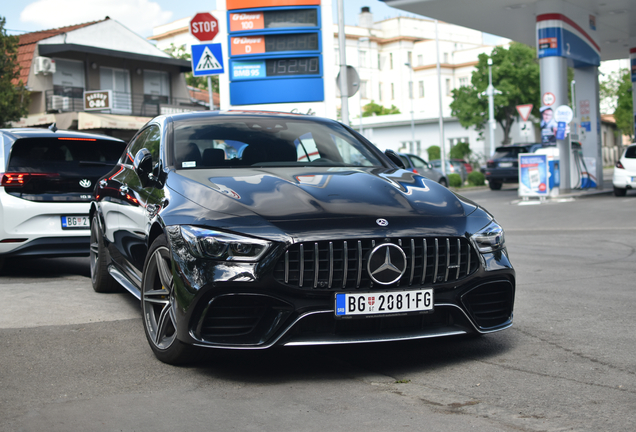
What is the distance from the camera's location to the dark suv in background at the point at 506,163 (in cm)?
2973

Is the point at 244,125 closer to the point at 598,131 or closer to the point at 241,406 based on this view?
the point at 241,406

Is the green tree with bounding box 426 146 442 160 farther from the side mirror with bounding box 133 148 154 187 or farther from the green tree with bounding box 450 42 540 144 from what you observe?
the side mirror with bounding box 133 148 154 187

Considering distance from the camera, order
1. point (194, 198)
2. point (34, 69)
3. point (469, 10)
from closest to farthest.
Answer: point (194, 198) → point (469, 10) → point (34, 69)

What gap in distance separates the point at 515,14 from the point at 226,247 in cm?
2201

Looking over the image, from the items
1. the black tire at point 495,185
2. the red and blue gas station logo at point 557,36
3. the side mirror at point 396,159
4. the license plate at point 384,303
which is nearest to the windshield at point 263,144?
the side mirror at point 396,159

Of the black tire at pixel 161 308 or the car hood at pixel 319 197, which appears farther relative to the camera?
the black tire at pixel 161 308

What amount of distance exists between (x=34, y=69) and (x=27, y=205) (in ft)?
110

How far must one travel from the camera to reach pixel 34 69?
38.4m

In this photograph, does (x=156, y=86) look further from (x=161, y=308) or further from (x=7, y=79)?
(x=161, y=308)

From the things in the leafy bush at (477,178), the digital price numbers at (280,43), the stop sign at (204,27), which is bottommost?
the leafy bush at (477,178)

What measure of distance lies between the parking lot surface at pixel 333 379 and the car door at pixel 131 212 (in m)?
0.45

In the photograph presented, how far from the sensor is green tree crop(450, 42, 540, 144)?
60.3 metres

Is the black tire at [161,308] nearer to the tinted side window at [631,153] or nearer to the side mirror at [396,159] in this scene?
the side mirror at [396,159]

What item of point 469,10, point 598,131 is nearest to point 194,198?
point 469,10
